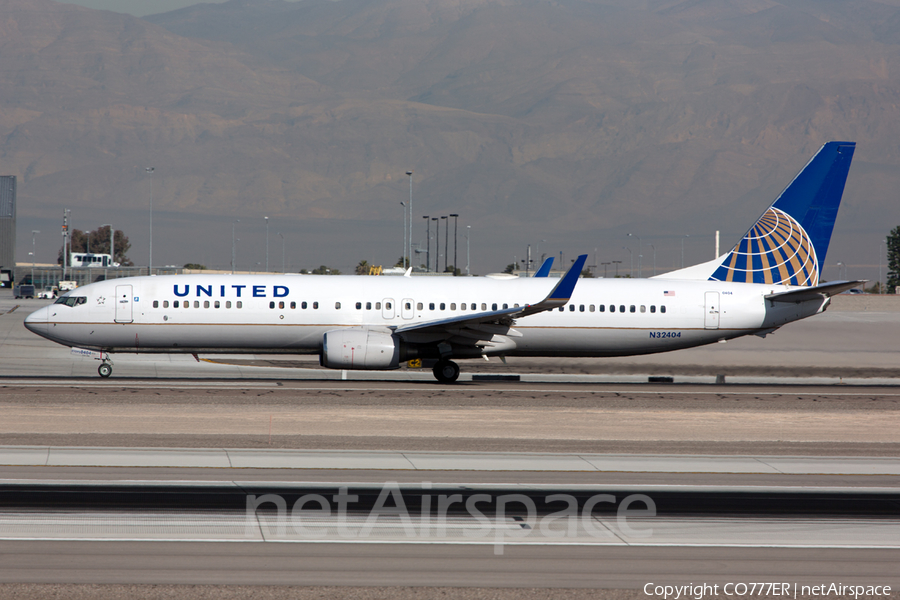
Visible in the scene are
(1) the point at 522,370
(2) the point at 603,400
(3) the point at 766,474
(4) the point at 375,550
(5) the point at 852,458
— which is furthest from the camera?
(1) the point at 522,370

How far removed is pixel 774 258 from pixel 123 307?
25881 mm

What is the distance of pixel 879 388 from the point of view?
32.3 metres

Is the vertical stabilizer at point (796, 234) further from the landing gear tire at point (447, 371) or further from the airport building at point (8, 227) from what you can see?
the airport building at point (8, 227)

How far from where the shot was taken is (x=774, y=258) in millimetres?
34250

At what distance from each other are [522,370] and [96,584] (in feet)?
92.7

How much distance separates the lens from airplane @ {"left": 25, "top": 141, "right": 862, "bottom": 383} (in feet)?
97.7

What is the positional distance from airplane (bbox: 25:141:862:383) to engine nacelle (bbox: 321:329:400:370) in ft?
0.13

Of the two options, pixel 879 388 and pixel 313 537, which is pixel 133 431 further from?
pixel 879 388

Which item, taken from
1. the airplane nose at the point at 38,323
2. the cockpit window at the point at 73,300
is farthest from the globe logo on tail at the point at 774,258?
the airplane nose at the point at 38,323

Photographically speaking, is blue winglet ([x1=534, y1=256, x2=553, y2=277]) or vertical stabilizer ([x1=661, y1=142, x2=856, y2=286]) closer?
vertical stabilizer ([x1=661, y1=142, x2=856, y2=286])

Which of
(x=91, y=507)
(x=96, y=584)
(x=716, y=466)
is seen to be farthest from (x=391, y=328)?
(x=96, y=584)

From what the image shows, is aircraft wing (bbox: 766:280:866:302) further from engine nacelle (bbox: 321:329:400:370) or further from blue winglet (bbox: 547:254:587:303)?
engine nacelle (bbox: 321:329:400:370)

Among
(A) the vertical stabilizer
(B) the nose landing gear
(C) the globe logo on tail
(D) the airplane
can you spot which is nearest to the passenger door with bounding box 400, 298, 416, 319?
(D) the airplane

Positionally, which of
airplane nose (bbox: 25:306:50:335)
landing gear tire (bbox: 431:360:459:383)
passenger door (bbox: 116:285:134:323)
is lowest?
landing gear tire (bbox: 431:360:459:383)
